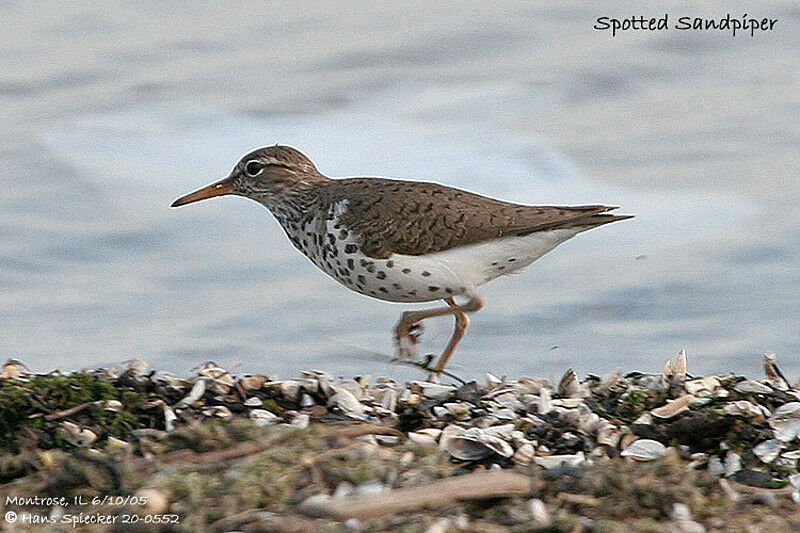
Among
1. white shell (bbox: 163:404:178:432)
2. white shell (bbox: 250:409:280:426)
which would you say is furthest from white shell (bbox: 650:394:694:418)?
white shell (bbox: 163:404:178:432)

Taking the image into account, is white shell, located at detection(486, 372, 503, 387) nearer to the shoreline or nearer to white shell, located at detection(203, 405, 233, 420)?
the shoreline

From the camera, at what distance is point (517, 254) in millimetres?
8258

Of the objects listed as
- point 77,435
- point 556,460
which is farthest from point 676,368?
point 77,435

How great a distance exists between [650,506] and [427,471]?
79 cm

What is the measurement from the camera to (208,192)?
9406 millimetres

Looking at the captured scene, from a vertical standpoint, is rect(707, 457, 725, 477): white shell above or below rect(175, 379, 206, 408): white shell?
below

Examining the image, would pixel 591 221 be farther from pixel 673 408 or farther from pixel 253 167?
pixel 253 167

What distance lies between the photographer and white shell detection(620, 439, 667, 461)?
5891mm

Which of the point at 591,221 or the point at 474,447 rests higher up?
the point at 591,221

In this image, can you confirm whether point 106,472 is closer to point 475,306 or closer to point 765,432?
point 765,432

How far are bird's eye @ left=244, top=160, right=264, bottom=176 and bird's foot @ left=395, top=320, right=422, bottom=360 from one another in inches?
67.2

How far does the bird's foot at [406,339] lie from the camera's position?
8.37 m

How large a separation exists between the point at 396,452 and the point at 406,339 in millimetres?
3474

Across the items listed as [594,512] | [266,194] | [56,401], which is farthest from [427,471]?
[266,194]
